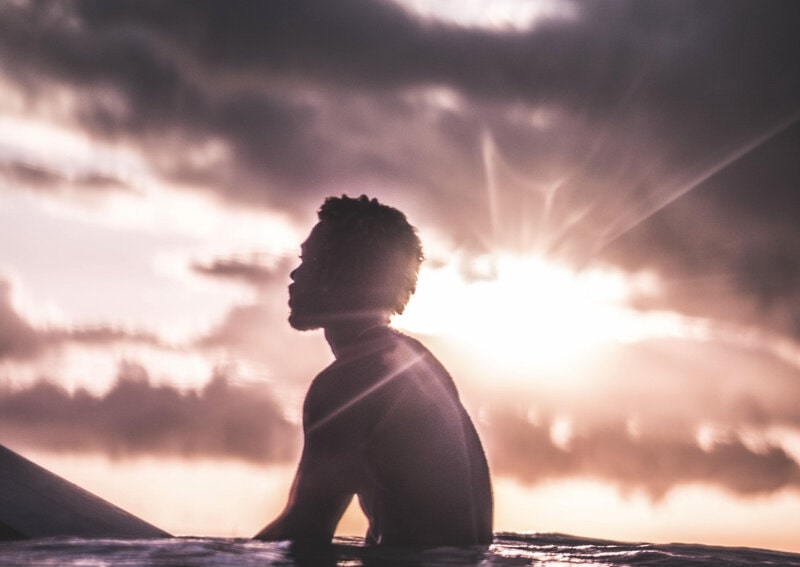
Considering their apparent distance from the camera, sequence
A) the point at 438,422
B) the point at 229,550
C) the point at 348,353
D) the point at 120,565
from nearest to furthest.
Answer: the point at 120,565, the point at 229,550, the point at 438,422, the point at 348,353

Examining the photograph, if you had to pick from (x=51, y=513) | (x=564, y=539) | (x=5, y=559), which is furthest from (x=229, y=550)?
(x=564, y=539)

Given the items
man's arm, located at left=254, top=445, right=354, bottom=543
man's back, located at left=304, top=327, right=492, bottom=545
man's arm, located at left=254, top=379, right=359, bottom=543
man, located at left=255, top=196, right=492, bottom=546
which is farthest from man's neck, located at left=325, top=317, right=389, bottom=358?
man's arm, located at left=254, top=445, right=354, bottom=543

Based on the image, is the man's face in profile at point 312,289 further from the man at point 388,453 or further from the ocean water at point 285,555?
the ocean water at point 285,555

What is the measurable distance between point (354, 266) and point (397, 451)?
5.01ft

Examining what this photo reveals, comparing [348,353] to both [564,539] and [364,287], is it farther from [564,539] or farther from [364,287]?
[564,539]

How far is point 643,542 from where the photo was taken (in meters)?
9.00

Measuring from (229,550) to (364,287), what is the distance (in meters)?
2.17

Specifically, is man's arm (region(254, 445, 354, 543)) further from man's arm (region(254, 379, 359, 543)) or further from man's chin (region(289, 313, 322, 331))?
man's chin (region(289, 313, 322, 331))

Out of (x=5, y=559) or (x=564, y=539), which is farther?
(x=564, y=539)

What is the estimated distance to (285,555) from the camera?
18.8 ft

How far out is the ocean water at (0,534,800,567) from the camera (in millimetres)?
5492

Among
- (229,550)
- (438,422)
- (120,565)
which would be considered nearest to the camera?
(120,565)

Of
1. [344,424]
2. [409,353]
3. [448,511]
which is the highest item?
[409,353]

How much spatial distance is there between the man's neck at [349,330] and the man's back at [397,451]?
1.36 ft
